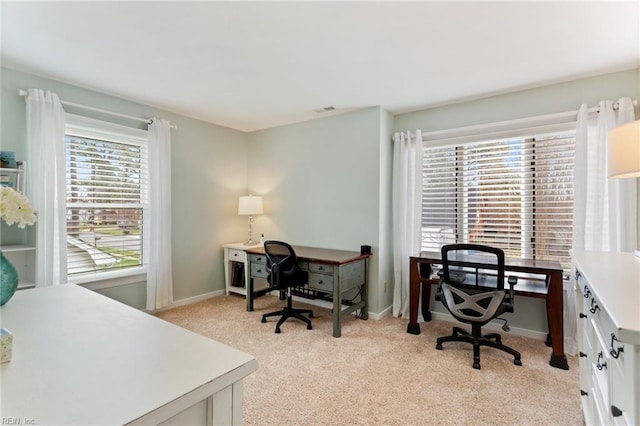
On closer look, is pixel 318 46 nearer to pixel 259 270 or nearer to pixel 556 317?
pixel 259 270

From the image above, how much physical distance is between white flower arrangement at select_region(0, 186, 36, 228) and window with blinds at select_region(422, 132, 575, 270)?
11.0 feet

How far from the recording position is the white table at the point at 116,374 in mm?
639

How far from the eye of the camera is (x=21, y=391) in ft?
2.27

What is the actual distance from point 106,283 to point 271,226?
2.03 m

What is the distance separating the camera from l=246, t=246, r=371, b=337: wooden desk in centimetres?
294

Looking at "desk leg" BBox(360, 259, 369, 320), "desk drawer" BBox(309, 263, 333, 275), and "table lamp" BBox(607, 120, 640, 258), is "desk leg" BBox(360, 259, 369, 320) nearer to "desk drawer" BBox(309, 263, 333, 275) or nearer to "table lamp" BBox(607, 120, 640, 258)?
"desk drawer" BBox(309, 263, 333, 275)

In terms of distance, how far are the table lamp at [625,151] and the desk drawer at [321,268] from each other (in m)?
2.17

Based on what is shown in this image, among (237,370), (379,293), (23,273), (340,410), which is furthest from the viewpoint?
(379,293)

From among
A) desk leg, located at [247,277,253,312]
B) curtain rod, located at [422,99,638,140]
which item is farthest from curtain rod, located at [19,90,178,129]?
curtain rod, located at [422,99,638,140]

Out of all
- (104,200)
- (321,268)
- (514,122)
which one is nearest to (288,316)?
(321,268)

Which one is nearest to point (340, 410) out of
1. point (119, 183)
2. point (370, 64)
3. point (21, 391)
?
point (21, 391)

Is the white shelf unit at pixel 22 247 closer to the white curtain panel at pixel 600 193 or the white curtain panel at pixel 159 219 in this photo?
the white curtain panel at pixel 159 219

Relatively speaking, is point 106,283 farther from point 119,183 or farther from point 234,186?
point 234,186

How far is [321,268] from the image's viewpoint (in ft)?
10.1
